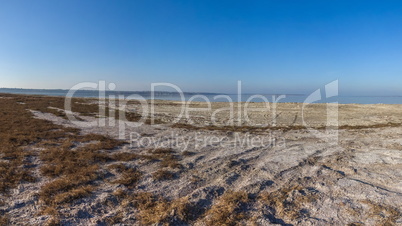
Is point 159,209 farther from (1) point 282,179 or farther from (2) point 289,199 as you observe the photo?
(1) point 282,179

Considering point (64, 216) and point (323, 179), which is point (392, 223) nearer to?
→ point (323, 179)

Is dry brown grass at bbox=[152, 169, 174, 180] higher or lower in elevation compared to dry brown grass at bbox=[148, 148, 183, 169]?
lower

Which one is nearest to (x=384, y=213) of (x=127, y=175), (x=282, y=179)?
(x=282, y=179)

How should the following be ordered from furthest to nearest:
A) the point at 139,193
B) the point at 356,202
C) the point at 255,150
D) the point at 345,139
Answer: the point at 345,139 → the point at 255,150 → the point at 139,193 → the point at 356,202

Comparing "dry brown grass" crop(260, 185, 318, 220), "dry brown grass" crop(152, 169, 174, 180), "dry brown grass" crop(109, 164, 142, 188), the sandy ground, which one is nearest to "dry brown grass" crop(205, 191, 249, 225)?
the sandy ground

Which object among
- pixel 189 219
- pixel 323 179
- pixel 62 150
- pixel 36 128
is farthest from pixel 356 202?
pixel 36 128

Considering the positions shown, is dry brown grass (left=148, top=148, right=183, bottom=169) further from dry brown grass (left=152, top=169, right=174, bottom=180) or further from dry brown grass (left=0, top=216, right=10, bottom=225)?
dry brown grass (left=0, top=216, right=10, bottom=225)

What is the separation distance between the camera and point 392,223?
5781 millimetres

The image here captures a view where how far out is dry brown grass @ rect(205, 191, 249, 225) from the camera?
5.94 metres

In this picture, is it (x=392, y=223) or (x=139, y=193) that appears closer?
(x=392, y=223)

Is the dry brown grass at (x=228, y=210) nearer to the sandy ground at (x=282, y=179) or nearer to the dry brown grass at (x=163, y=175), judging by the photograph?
the sandy ground at (x=282, y=179)

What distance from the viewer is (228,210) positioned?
21.2 ft

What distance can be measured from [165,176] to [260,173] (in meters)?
3.88

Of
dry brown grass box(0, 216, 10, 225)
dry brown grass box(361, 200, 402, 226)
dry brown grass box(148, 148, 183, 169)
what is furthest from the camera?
dry brown grass box(148, 148, 183, 169)
